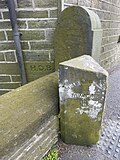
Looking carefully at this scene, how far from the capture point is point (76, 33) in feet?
5.92

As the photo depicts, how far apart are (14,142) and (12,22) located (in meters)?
1.53

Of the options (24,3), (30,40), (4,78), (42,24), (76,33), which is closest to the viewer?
(76,33)

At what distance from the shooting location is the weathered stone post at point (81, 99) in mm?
1225

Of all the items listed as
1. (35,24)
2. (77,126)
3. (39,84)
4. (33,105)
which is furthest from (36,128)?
(35,24)

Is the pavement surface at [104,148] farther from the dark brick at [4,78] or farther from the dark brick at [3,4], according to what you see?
the dark brick at [3,4]

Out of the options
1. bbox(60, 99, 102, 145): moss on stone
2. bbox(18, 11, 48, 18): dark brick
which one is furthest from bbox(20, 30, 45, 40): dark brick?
bbox(60, 99, 102, 145): moss on stone

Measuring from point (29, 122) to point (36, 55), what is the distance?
129cm

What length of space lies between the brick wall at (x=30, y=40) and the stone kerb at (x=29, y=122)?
0.67 metres

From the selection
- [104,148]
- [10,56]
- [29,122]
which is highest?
[10,56]

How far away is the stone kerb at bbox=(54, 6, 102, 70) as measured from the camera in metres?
1.69

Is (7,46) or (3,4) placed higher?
(3,4)

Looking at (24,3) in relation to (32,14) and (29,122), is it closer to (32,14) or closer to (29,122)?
(32,14)

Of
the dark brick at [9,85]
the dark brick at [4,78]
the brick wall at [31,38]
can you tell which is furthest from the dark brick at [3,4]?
the dark brick at [9,85]

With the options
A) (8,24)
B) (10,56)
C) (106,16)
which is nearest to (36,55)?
(10,56)
